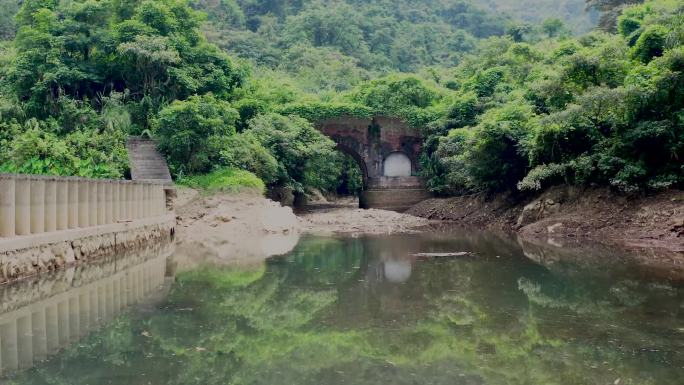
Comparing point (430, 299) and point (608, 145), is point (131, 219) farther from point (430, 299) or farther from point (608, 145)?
point (608, 145)

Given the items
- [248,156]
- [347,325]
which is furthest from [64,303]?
[248,156]

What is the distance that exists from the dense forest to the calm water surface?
8.83 metres

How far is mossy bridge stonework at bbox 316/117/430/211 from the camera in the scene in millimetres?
42688

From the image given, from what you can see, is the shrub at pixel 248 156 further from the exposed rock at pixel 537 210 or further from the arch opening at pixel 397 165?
the arch opening at pixel 397 165

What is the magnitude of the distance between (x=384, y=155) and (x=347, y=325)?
35.0m

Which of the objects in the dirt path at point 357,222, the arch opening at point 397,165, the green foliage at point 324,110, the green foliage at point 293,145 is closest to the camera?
the dirt path at point 357,222

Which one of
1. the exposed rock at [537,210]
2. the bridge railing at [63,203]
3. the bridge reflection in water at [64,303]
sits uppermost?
the bridge railing at [63,203]

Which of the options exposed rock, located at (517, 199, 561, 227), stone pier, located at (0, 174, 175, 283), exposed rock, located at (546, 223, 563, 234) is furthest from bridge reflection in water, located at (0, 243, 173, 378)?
exposed rock, located at (517, 199, 561, 227)

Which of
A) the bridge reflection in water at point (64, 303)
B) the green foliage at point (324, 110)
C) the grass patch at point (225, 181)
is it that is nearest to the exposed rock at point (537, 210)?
the grass patch at point (225, 181)

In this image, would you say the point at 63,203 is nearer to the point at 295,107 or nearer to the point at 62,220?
the point at 62,220

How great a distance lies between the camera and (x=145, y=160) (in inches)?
1163

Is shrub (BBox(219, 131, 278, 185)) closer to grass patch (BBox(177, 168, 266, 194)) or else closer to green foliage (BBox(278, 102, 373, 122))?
grass patch (BBox(177, 168, 266, 194))

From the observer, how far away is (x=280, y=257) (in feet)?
60.4

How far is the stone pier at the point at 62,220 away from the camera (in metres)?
12.9
